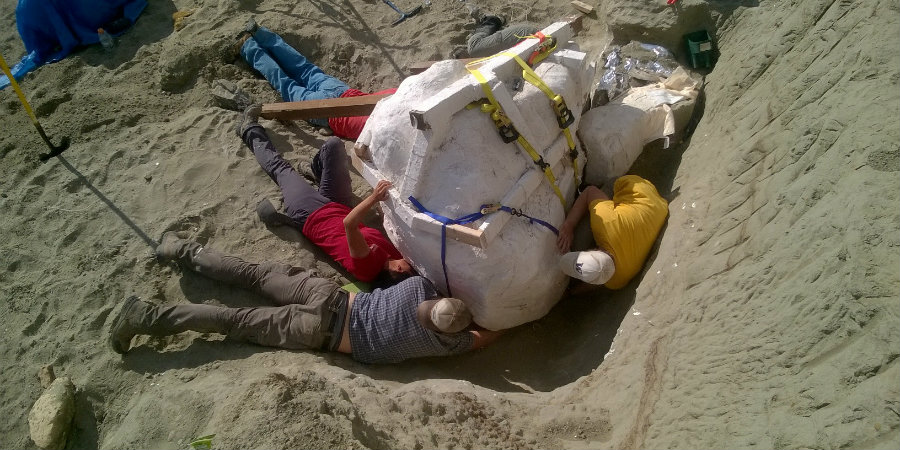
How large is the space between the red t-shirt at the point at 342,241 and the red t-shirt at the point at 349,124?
3.22 ft

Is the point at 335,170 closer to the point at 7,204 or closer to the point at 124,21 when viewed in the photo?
the point at 7,204

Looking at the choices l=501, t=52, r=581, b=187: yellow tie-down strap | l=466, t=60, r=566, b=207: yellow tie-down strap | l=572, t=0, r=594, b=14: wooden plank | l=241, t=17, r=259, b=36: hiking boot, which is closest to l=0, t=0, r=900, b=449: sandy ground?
l=572, t=0, r=594, b=14: wooden plank

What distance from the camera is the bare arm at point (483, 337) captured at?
11.8 feet

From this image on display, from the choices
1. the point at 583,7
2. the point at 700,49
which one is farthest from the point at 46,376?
the point at 583,7

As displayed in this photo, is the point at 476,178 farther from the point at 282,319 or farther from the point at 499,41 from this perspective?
the point at 499,41

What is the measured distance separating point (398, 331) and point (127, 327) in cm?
172

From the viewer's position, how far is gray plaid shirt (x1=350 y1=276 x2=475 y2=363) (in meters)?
3.45

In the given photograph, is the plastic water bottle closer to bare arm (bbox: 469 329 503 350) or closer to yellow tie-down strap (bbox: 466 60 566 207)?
yellow tie-down strap (bbox: 466 60 566 207)

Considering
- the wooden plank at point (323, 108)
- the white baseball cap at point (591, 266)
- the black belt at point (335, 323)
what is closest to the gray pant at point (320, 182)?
the wooden plank at point (323, 108)

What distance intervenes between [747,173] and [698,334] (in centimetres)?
106

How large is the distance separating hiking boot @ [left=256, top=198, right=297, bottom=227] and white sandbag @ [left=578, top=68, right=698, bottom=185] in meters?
2.32

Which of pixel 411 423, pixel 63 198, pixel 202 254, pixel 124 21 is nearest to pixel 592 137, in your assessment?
pixel 411 423

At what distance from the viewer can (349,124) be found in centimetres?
502

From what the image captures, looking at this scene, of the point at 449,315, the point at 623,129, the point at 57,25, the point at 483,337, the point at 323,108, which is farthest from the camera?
the point at 57,25
